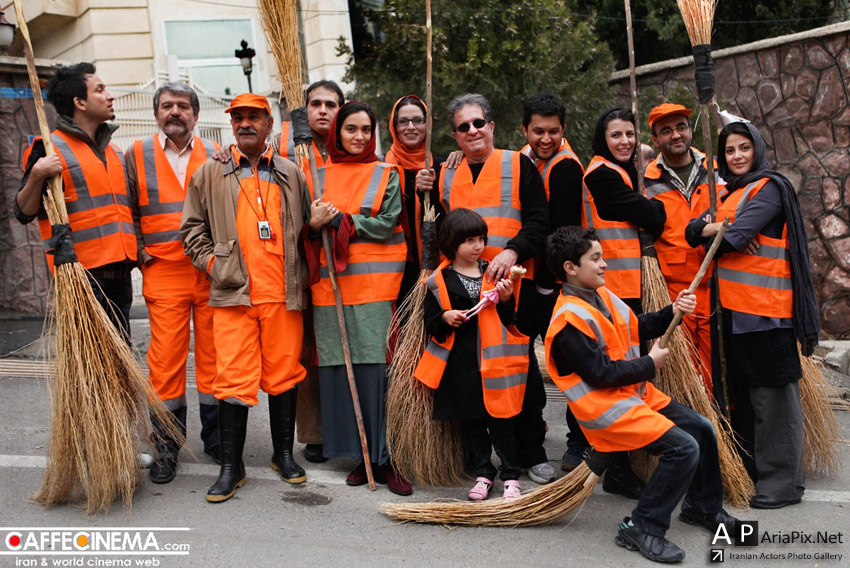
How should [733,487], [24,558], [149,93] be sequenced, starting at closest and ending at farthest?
[24,558] < [733,487] < [149,93]

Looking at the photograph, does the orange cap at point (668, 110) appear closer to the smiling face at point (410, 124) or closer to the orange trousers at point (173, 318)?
the smiling face at point (410, 124)

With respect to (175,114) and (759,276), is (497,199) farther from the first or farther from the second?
(175,114)

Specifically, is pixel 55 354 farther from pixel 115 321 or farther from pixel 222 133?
pixel 222 133

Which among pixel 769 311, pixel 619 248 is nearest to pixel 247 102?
pixel 619 248

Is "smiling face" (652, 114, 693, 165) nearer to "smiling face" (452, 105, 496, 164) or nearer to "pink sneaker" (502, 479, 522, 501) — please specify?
"smiling face" (452, 105, 496, 164)

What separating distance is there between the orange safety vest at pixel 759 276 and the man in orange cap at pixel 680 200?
262mm

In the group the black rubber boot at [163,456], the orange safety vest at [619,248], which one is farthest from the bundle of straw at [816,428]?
the black rubber boot at [163,456]

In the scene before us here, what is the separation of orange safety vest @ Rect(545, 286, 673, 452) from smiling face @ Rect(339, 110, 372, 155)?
1.26 meters

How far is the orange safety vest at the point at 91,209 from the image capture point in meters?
3.83

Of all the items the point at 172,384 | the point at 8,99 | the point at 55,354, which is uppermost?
the point at 8,99

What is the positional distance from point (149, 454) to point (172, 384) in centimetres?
37

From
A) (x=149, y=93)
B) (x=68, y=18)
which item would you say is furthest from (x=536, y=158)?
(x=68, y=18)

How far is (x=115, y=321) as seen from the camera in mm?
3924

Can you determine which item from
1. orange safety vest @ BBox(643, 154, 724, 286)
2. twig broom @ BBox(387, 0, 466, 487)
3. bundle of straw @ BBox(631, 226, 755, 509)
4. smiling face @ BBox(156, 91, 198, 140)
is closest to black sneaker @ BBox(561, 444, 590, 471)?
bundle of straw @ BBox(631, 226, 755, 509)
